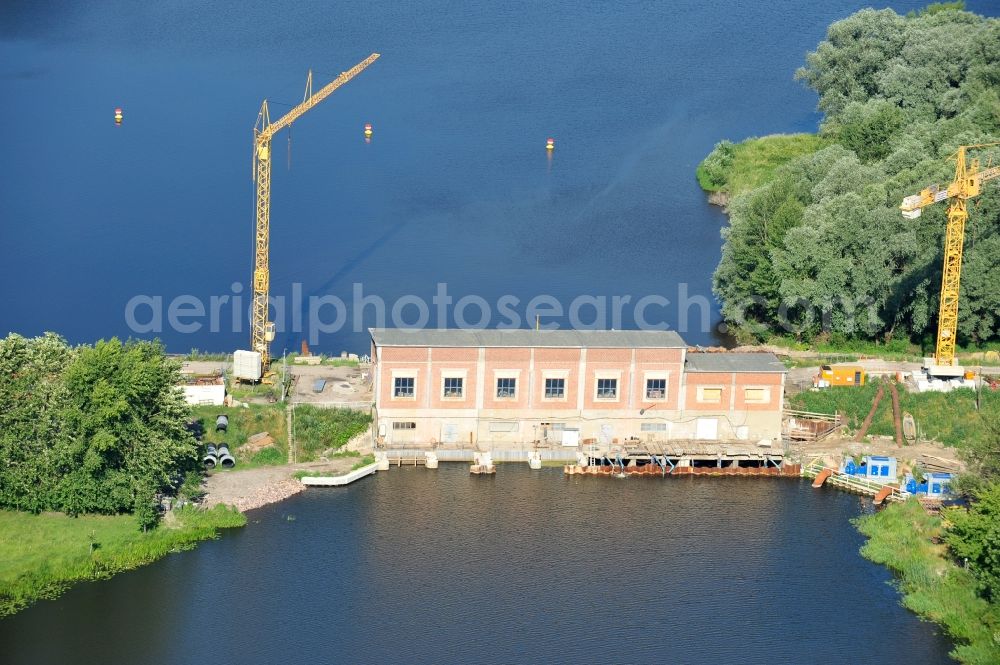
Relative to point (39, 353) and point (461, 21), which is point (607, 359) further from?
point (461, 21)

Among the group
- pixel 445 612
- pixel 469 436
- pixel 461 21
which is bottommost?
pixel 445 612

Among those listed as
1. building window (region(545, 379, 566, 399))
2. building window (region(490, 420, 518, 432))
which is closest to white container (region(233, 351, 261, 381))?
building window (region(490, 420, 518, 432))

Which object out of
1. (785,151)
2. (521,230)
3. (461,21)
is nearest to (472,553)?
(521,230)

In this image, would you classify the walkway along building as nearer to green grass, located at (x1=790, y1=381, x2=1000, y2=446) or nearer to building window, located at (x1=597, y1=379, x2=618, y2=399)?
building window, located at (x1=597, y1=379, x2=618, y2=399)

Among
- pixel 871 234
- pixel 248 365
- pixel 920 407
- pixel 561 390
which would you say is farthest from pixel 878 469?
pixel 248 365

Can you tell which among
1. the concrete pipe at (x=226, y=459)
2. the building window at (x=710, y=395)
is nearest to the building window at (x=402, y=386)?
the concrete pipe at (x=226, y=459)

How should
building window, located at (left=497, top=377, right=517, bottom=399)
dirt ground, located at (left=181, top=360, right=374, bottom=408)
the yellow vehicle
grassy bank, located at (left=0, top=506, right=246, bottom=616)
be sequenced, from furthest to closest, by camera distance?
the yellow vehicle → dirt ground, located at (left=181, top=360, right=374, bottom=408) → building window, located at (left=497, top=377, right=517, bottom=399) → grassy bank, located at (left=0, top=506, right=246, bottom=616)

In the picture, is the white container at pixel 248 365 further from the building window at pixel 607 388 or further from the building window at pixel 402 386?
the building window at pixel 607 388
